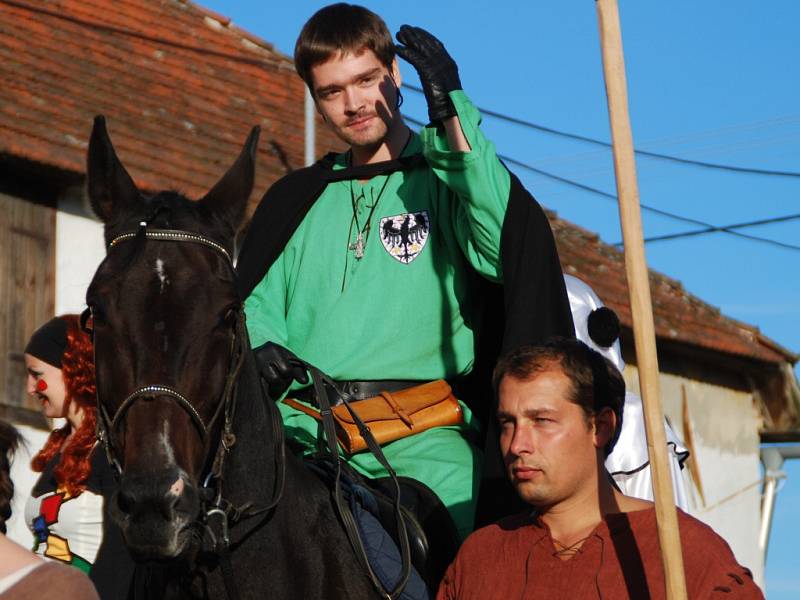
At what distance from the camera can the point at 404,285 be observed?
5.62m

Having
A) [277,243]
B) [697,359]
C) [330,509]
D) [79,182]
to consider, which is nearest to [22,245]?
[79,182]

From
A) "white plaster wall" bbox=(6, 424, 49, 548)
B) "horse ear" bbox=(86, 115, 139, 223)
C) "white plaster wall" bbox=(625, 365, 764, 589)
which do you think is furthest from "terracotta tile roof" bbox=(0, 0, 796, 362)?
"horse ear" bbox=(86, 115, 139, 223)

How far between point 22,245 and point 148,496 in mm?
10567

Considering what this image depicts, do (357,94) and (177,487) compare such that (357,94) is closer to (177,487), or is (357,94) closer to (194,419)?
(194,419)

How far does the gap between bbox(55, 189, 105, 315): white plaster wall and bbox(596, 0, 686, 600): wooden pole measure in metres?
11.0

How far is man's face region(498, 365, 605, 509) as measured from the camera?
4.30m

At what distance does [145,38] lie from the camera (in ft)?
60.4

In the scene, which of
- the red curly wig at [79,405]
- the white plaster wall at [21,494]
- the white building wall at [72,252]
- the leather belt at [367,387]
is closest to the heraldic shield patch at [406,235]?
the leather belt at [367,387]

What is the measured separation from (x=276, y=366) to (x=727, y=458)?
1957cm

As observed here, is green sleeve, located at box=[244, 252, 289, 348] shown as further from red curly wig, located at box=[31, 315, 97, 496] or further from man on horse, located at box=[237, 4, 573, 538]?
red curly wig, located at box=[31, 315, 97, 496]

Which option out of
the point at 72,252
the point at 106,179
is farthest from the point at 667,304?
the point at 106,179

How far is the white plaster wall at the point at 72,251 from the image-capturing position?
14.5 meters

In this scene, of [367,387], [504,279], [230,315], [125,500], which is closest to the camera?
[125,500]

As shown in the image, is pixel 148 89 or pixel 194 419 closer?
pixel 194 419
